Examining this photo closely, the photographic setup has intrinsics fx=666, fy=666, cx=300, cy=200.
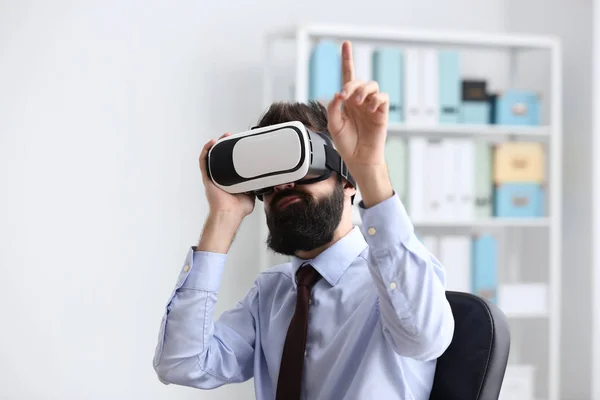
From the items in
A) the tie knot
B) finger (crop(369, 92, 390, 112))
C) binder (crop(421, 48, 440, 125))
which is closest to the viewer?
finger (crop(369, 92, 390, 112))

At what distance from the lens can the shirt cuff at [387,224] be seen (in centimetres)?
100

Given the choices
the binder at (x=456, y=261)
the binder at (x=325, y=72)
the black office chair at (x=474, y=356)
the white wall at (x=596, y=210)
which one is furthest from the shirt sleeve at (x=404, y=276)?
the white wall at (x=596, y=210)

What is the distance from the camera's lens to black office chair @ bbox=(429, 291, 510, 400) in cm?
109

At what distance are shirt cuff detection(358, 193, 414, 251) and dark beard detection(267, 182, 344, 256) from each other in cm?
23

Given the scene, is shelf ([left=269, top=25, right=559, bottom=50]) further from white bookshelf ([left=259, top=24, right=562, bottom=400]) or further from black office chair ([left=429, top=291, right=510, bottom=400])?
black office chair ([left=429, top=291, right=510, bottom=400])

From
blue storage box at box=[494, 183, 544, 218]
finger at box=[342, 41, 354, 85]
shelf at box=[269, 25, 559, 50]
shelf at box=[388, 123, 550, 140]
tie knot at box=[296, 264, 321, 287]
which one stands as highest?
shelf at box=[269, 25, 559, 50]

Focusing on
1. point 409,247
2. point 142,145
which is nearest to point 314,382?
point 409,247

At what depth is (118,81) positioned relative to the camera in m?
3.04

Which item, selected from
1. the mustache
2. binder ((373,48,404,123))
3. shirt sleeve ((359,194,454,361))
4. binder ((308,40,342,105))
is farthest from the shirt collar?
binder ((373,48,404,123))

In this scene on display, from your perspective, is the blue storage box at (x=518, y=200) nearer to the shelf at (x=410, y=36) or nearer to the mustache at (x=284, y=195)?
the shelf at (x=410, y=36)

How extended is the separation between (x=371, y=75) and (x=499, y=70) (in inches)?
35.0

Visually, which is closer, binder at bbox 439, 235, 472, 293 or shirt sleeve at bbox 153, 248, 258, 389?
shirt sleeve at bbox 153, 248, 258, 389

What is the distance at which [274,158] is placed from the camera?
3.71 feet

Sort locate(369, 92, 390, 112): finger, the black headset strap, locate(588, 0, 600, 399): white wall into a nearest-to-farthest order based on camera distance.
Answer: locate(369, 92, 390, 112): finger
the black headset strap
locate(588, 0, 600, 399): white wall
